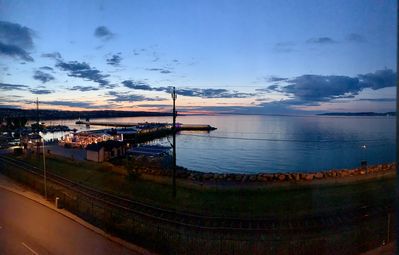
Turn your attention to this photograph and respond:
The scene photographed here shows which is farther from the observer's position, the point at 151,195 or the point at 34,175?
the point at 34,175

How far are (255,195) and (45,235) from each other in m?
5.26

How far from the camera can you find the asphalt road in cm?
490

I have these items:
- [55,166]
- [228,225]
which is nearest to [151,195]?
[228,225]

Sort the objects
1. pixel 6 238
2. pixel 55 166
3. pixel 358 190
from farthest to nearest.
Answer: pixel 55 166
pixel 358 190
pixel 6 238

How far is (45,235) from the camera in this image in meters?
5.49

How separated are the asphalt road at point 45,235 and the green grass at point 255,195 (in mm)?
2619

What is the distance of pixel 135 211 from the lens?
7254 mm

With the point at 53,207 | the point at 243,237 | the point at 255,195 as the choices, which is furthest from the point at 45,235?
the point at 255,195

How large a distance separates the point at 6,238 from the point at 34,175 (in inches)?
246

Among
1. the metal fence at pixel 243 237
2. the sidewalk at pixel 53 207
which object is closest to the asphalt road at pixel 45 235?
the sidewalk at pixel 53 207

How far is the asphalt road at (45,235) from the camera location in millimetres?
4900

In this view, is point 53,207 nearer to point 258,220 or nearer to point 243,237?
point 243,237

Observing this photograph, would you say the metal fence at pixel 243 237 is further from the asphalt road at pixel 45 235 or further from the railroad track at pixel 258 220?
the asphalt road at pixel 45 235

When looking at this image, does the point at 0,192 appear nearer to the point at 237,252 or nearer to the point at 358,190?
the point at 237,252
